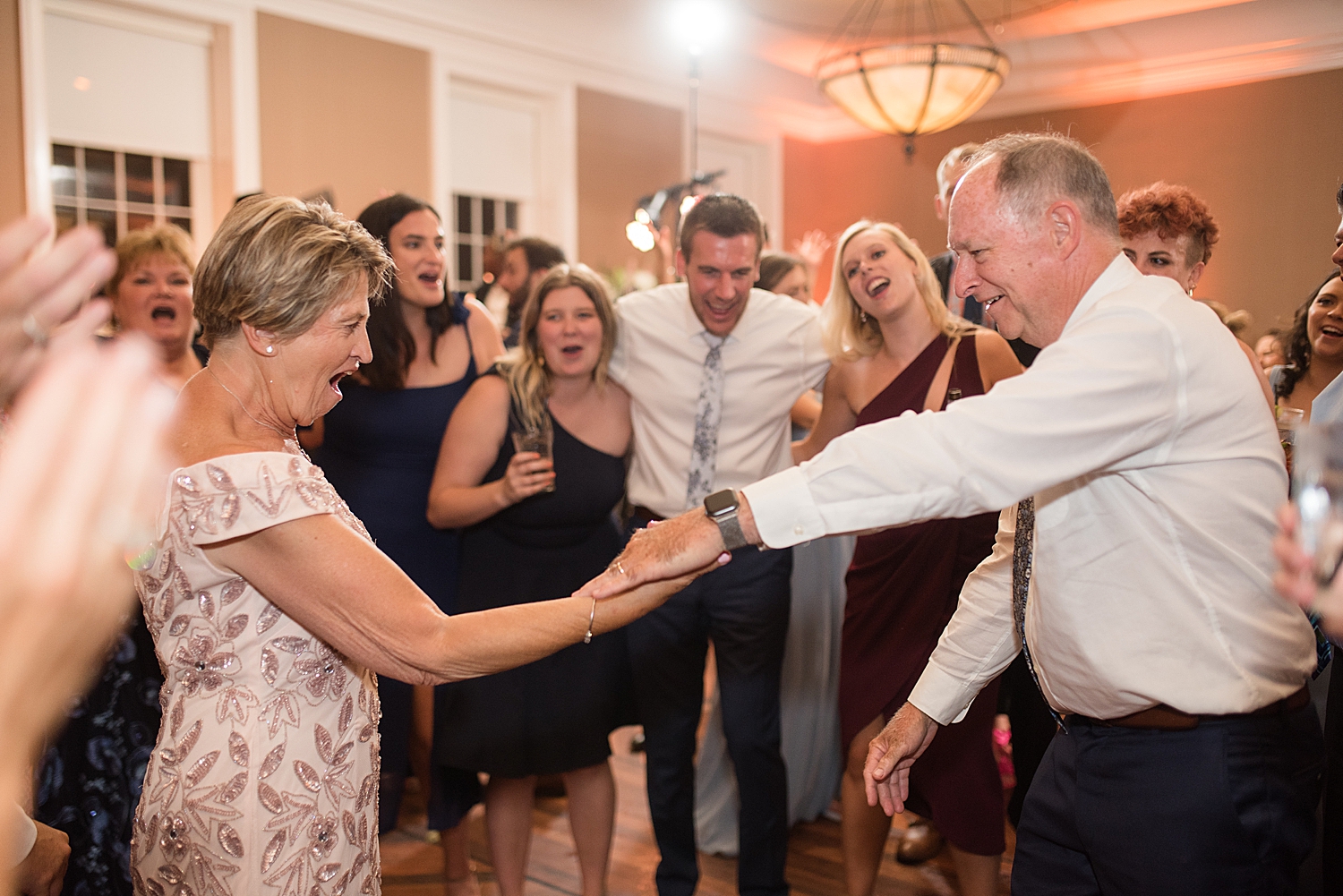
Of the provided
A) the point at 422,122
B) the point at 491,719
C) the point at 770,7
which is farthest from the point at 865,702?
the point at 770,7

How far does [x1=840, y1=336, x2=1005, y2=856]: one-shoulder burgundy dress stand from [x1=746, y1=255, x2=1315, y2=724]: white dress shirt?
3.36ft

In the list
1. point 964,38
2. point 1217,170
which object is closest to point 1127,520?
point 1217,170

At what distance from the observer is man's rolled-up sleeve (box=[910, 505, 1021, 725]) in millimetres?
1620

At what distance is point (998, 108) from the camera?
7699 millimetres

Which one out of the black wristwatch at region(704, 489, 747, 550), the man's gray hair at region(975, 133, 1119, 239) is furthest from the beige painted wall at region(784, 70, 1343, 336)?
the black wristwatch at region(704, 489, 747, 550)

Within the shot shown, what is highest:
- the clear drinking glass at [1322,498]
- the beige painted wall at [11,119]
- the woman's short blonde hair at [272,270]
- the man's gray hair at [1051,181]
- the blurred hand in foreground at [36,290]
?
the beige painted wall at [11,119]

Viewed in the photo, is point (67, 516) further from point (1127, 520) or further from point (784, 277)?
point (784, 277)

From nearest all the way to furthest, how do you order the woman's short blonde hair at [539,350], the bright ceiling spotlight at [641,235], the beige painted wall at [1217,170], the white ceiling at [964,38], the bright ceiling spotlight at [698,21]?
the woman's short blonde hair at [539,350]
the beige painted wall at [1217,170]
the bright ceiling spotlight at [641,235]
the white ceiling at [964,38]
the bright ceiling spotlight at [698,21]

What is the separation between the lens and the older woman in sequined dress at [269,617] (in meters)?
1.29

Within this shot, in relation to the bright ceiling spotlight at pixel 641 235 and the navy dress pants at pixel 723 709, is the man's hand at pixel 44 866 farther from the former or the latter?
the bright ceiling spotlight at pixel 641 235

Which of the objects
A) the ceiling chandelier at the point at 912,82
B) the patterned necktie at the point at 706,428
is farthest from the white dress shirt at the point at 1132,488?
the ceiling chandelier at the point at 912,82

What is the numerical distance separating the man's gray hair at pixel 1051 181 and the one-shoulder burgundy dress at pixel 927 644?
1.04 meters

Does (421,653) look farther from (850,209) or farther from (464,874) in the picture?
(850,209)

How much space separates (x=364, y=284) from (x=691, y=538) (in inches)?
24.1
